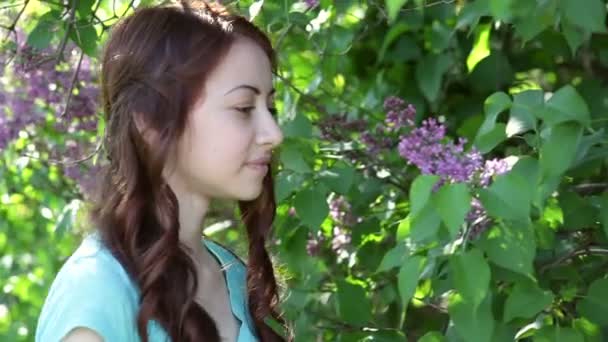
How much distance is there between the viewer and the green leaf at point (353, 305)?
2.32 metres

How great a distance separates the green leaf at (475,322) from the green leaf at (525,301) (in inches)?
2.7

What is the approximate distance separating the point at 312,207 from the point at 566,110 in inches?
25.8

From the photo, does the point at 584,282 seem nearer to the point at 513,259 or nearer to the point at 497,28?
the point at 513,259

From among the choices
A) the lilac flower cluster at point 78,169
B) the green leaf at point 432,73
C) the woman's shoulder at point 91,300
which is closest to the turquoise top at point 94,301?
the woman's shoulder at point 91,300

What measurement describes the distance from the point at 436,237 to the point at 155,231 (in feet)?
1.21

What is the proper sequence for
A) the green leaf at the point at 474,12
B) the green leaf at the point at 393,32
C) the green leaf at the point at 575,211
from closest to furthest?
the green leaf at the point at 474,12
the green leaf at the point at 575,211
the green leaf at the point at 393,32

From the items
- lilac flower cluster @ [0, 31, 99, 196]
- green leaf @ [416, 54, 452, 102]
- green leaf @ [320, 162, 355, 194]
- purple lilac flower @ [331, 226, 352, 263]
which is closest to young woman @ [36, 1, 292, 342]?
Answer: green leaf @ [320, 162, 355, 194]

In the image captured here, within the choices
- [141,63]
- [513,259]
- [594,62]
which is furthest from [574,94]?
[594,62]

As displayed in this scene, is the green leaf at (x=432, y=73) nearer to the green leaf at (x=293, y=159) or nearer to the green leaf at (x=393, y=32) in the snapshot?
the green leaf at (x=393, y=32)

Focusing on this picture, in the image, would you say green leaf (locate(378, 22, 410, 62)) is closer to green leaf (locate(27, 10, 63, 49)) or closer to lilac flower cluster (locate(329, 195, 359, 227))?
lilac flower cluster (locate(329, 195, 359, 227))

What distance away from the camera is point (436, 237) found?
1.74m

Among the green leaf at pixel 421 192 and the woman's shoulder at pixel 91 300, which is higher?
the green leaf at pixel 421 192

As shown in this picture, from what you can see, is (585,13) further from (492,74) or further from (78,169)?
(78,169)

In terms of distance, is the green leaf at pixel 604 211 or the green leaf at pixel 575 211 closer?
the green leaf at pixel 604 211
